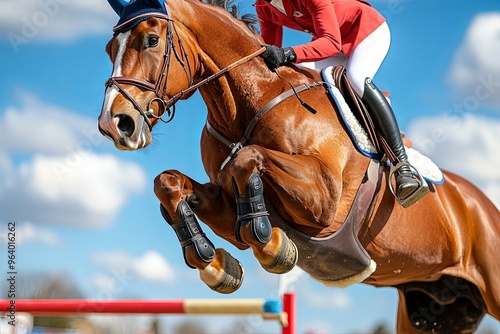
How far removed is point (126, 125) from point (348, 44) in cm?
196

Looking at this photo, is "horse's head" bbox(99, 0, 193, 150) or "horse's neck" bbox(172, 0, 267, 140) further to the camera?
"horse's neck" bbox(172, 0, 267, 140)

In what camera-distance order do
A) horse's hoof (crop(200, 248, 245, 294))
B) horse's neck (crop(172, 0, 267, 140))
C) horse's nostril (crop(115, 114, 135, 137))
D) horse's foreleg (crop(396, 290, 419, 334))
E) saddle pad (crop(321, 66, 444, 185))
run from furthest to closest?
1. horse's foreleg (crop(396, 290, 419, 334))
2. saddle pad (crop(321, 66, 444, 185))
3. horse's neck (crop(172, 0, 267, 140))
4. horse's hoof (crop(200, 248, 245, 294))
5. horse's nostril (crop(115, 114, 135, 137))

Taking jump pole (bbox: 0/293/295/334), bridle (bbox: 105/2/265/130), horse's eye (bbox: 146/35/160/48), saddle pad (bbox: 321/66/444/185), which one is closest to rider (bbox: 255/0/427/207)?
saddle pad (bbox: 321/66/444/185)

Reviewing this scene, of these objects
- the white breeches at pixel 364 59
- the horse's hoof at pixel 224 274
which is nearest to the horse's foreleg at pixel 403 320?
the white breeches at pixel 364 59

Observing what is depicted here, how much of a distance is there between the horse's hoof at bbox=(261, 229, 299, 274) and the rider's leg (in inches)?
41.2

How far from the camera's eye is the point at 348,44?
16.3ft

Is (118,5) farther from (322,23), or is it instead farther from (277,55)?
(322,23)

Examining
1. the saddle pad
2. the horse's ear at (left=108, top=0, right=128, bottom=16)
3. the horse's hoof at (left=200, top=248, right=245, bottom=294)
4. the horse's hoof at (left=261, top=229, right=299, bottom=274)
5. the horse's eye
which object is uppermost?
the horse's ear at (left=108, top=0, right=128, bottom=16)

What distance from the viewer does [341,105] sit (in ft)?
15.2

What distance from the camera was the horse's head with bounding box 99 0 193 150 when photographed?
3.71m

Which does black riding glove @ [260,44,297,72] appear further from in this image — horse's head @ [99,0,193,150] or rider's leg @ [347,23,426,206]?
horse's head @ [99,0,193,150]

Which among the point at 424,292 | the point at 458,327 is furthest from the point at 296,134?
the point at 458,327

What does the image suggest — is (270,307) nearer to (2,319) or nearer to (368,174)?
(368,174)

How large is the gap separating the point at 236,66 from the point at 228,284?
1.36 metres
